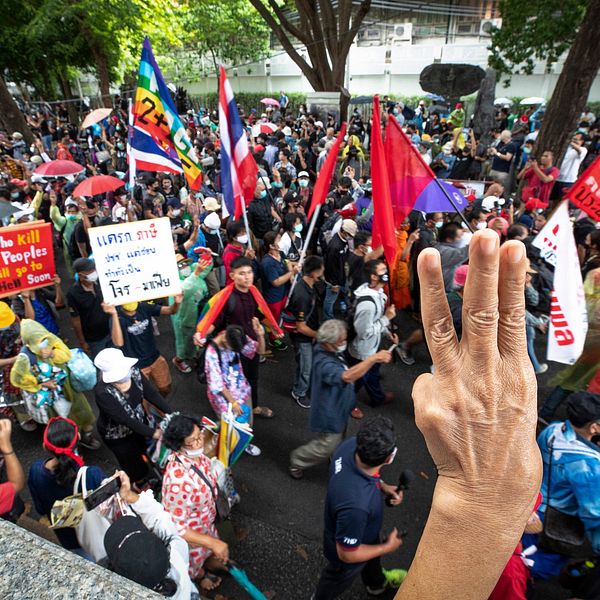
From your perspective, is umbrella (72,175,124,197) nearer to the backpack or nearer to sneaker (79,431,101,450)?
sneaker (79,431,101,450)

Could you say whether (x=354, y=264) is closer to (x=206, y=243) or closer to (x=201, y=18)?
(x=206, y=243)

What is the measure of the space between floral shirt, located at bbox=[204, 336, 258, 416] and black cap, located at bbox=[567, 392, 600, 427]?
2.68 meters

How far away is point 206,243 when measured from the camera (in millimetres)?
6898

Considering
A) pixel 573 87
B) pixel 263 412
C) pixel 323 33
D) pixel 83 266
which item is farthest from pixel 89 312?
pixel 323 33

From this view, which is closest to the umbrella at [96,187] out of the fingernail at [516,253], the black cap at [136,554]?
the black cap at [136,554]

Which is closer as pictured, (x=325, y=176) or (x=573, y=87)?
(x=325, y=176)

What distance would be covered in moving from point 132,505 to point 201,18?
35.0 metres

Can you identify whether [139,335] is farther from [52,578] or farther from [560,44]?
[560,44]

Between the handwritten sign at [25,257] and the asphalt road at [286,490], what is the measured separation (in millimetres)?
1747

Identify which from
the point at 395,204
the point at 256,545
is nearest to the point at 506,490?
the point at 256,545

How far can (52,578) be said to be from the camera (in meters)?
0.96

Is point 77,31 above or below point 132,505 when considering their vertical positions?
above

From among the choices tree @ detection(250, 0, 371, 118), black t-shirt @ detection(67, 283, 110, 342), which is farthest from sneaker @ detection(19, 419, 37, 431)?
tree @ detection(250, 0, 371, 118)

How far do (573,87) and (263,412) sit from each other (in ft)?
29.3
